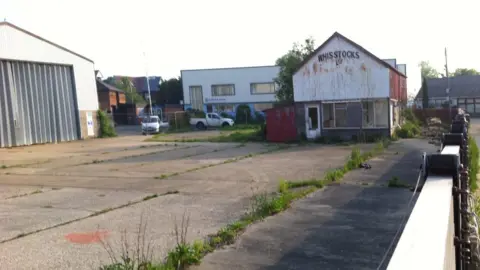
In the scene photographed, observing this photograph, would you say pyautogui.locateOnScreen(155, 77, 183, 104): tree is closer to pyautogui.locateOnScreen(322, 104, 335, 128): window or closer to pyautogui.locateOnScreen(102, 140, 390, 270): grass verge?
pyautogui.locateOnScreen(322, 104, 335, 128): window

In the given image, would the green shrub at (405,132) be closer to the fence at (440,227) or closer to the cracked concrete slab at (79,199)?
the cracked concrete slab at (79,199)

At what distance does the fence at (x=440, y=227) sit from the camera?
249cm

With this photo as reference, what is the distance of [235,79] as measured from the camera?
2414 inches

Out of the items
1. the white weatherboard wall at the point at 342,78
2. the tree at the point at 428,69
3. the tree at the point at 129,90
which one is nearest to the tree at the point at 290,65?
the white weatherboard wall at the point at 342,78

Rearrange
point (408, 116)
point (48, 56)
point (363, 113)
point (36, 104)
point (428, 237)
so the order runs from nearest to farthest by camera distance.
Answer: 1. point (428, 237)
2. point (363, 113)
3. point (36, 104)
4. point (48, 56)
5. point (408, 116)

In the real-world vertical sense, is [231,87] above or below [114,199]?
above

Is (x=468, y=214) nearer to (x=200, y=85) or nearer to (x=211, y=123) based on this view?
(x=211, y=123)

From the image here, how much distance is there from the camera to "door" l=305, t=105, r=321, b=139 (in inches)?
1067

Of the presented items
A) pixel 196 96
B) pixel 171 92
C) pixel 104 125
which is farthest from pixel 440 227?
pixel 171 92

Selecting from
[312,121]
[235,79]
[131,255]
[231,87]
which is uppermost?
[235,79]

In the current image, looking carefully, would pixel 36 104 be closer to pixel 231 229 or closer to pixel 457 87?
pixel 231 229

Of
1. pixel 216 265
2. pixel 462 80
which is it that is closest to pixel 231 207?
→ pixel 216 265

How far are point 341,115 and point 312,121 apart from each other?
184 centimetres

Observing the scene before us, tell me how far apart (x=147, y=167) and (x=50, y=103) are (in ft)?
63.1
